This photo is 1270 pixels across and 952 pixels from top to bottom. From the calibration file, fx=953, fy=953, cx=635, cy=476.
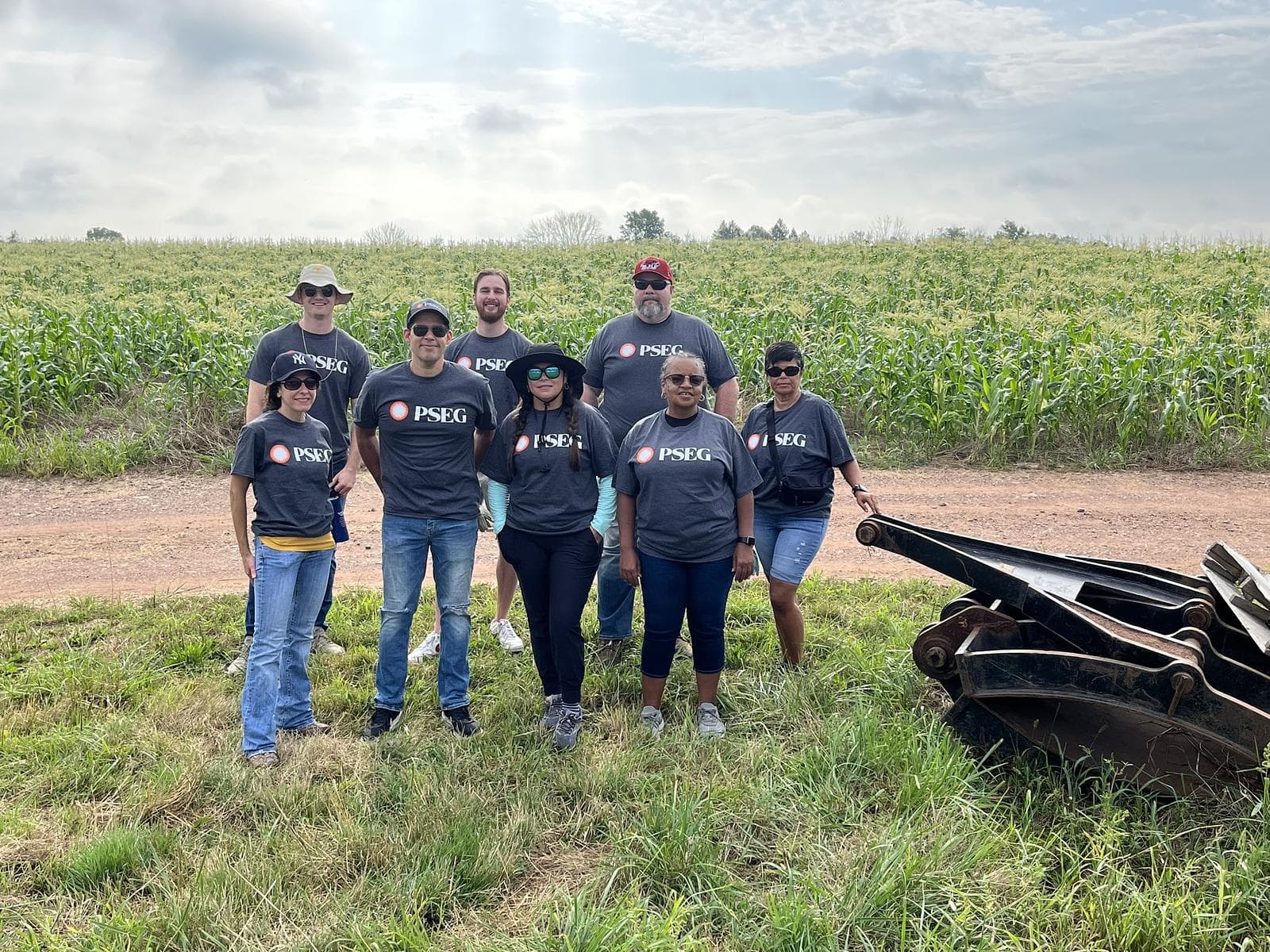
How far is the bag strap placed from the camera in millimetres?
5262

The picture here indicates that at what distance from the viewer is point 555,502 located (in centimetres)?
479

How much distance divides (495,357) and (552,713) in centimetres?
223

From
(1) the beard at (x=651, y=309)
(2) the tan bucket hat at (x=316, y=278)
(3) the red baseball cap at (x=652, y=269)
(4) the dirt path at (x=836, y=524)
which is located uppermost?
(3) the red baseball cap at (x=652, y=269)

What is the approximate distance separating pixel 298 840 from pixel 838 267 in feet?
73.4

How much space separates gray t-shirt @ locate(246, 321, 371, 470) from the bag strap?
8.07 feet

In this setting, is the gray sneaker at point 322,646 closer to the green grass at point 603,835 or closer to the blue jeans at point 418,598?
the green grass at point 603,835

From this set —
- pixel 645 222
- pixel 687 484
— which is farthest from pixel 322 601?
pixel 645 222

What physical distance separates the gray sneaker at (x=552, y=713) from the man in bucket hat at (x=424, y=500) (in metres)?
0.36

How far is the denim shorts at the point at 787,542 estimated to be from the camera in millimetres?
5191

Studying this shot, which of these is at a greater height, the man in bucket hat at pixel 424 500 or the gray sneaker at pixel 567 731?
the man in bucket hat at pixel 424 500

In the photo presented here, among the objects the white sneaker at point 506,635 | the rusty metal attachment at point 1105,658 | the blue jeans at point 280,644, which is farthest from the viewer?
the white sneaker at point 506,635

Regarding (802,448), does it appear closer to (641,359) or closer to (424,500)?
(641,359)

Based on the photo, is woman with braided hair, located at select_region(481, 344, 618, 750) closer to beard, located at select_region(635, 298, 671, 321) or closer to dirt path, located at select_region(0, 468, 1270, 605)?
beard, located at select_region(635, 298, 671, 321)

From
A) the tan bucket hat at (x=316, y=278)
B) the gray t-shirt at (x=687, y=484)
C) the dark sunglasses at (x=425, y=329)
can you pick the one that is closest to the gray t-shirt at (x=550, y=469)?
the gray t-shirt at (x=687, y=484)
